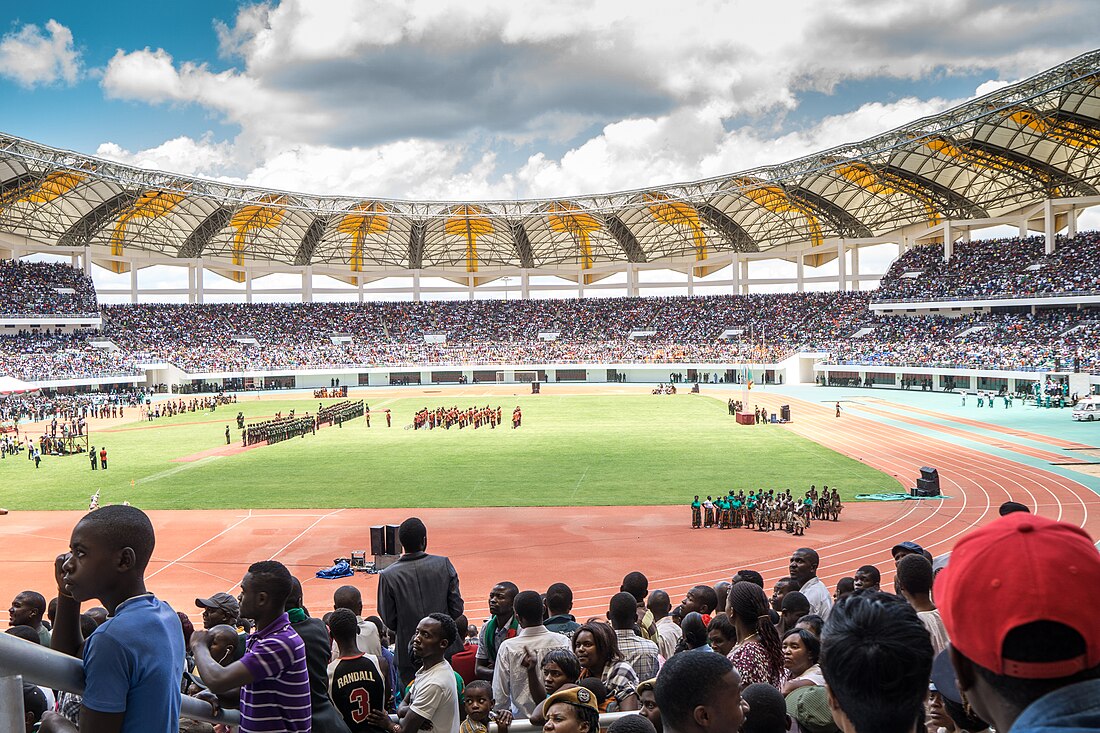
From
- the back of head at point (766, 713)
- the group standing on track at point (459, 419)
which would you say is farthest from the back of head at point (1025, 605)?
the group standing on track at point (459, 419)

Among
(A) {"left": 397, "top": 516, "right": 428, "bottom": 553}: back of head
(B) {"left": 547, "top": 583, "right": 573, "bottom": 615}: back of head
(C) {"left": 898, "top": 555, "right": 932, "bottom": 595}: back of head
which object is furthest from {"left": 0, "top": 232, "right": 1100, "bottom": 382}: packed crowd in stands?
(A) {"left": 397, "top": 516, "right": 428, "bottom": 553}: back of head

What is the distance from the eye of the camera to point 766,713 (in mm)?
4109

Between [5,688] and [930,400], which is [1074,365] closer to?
[930,400]

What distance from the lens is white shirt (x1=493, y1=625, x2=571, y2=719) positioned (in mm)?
6133

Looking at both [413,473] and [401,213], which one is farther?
[401,213]

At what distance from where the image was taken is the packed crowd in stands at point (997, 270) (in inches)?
2613

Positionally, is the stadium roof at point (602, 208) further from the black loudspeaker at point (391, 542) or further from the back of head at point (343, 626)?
the back of head at point (343, 626)

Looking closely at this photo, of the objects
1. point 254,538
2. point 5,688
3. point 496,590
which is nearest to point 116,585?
point 5,688

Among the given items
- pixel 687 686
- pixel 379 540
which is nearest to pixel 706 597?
pixel 687 686

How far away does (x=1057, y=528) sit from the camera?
78.2 inches

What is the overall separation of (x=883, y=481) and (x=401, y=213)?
217 ft

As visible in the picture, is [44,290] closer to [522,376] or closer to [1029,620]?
[522,376]

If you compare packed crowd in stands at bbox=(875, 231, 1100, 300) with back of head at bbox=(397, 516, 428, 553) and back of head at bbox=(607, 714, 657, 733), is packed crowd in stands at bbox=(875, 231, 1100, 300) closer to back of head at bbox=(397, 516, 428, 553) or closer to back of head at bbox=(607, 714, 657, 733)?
back of head at bbox=(397, 516, 428, 553)

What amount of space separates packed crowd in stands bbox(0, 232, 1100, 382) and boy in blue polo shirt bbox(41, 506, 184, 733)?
63854 mm
